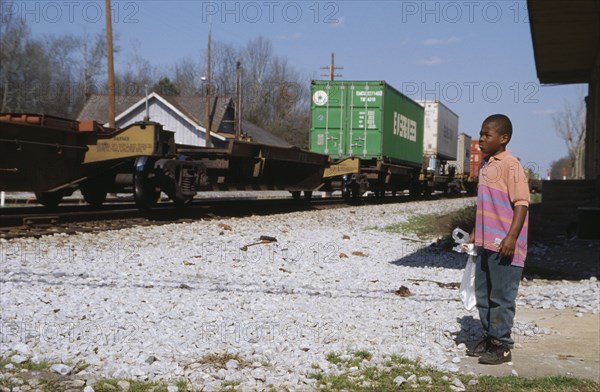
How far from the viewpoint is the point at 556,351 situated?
4.30 meters

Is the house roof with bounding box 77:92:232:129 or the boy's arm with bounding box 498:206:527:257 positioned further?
the house roof with bounding box 77:92:232:129

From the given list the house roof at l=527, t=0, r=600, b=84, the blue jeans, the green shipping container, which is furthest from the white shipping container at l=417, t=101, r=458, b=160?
the blue jeans

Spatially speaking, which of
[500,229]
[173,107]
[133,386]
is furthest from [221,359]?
[173,107]

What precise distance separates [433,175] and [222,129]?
24228mm

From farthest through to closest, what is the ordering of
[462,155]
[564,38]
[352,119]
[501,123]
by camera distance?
[462,155]
[352,119]
[564,38]
[501,123]

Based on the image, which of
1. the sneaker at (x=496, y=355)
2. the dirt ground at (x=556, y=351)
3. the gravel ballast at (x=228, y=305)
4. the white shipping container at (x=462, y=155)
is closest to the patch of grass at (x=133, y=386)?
the gravel ballast at (x=228, y=305)

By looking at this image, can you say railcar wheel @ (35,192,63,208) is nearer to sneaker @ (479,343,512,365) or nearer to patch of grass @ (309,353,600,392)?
patch of grass @ (309,353,600,392)

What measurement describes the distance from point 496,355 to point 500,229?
2.63 feet

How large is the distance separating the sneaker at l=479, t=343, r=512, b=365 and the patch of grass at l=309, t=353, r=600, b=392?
292mm

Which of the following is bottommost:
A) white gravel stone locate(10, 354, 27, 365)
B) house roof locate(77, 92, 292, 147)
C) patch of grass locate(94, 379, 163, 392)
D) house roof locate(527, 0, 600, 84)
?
patch of grass locate(94, 379, 163, 392)

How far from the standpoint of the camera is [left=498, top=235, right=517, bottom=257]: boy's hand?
3856 mm

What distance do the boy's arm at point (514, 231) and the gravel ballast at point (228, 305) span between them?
796 millimetres

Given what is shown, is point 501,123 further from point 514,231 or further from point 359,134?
point 359,134

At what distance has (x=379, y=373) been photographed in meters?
3.76
